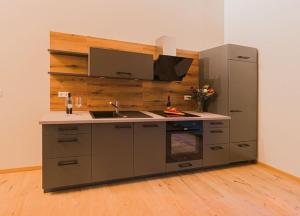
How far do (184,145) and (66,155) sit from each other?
1484 mm

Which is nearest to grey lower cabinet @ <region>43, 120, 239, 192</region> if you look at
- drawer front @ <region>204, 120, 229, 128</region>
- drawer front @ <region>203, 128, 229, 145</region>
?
drawer front @ <region>203, 128, 229, 145</region>

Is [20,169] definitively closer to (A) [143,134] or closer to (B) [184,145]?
(A) [143,134]

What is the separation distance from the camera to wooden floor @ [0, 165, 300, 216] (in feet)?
6.08

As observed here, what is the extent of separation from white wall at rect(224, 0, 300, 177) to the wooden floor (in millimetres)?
427

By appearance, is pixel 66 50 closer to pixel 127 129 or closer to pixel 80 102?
pixel 80 102

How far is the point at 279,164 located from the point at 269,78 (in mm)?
1240

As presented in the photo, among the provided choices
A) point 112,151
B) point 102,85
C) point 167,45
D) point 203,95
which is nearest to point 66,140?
point 112,151

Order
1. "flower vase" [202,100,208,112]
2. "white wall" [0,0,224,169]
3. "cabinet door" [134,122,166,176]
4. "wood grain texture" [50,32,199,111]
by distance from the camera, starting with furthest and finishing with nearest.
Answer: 1. "flower vase" [202,100,208,112]
2. "wood grain texture" [50,32,199,111]
3. "white wall" [0,0,224,169]
4. "cabinet door" [134,122,166,176]

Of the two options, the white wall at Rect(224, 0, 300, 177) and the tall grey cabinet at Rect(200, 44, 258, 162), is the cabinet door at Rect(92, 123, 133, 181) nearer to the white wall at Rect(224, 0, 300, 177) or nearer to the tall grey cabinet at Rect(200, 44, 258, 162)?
the tall grey cabinet at Rect(200, 44, 258, 162)

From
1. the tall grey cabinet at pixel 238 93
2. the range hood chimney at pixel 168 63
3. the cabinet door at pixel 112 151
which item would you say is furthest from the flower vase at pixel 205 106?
the cabinet door at pixel 112 151

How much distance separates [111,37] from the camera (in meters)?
3.04

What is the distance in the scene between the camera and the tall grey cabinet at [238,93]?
9.93 ft

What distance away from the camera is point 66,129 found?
213 centimetres

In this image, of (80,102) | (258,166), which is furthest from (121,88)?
(258,166)
